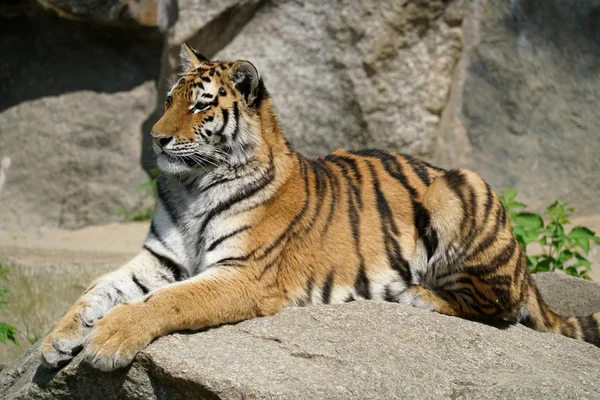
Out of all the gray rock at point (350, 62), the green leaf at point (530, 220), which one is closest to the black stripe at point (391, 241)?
the green leaf at point (530, 220)

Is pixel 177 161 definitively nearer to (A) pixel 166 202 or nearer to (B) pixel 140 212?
(A) pixel 166 202

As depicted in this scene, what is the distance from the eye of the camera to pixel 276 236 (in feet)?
15.1

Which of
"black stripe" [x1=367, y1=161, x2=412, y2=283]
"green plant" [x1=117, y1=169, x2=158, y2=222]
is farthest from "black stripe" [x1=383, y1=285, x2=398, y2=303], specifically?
"green plant" [x1=117, y1=169, x2=158, y2=222]

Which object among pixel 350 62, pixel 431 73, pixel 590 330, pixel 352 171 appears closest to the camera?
pixel 590 330

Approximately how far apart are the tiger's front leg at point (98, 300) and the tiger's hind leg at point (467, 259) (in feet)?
4.51

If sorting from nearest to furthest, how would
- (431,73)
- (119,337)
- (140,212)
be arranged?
1. (119,337)
2. (431,73)
3. (140,212)

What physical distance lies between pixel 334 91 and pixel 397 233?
4385 millimetres

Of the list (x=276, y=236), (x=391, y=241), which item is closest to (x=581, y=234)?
(x=391, y=241)

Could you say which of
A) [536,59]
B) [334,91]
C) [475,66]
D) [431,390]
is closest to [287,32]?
[334,91]

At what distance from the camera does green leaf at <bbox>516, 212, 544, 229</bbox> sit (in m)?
6.62

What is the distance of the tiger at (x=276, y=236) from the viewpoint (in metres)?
4.42

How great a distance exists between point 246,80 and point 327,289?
3.92 ft

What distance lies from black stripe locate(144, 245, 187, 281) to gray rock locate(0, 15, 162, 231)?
5570 millimetres

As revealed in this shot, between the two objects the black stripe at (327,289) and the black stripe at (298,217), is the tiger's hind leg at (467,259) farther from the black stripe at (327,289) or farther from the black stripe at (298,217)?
the black stripe at (298,217)
